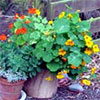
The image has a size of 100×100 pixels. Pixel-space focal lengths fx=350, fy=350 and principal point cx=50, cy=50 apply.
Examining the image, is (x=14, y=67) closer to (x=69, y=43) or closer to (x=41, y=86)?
(x=41, y=86)

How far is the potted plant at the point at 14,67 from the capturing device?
3430mm

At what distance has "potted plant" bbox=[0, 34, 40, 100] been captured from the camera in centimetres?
343

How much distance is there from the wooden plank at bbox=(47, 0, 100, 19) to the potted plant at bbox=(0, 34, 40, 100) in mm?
1149

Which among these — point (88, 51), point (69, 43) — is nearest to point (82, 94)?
point (88, 51)

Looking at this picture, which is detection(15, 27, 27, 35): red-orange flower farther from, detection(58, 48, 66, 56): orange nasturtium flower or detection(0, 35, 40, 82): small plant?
detection(58, 48, 66, 56): orange nasturtium flower

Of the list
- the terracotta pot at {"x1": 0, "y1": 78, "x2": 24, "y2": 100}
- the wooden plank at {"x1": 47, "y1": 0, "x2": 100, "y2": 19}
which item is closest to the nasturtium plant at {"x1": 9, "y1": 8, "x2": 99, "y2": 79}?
the terracotta pot at {"x1": 0, "y1": 78, "x2": 24, "y2": 100}

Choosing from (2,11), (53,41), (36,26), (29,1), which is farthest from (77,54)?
(2,11)

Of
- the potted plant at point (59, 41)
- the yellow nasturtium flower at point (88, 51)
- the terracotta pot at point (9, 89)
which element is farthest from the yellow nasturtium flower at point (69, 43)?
the terracotta pot at point (9, 89)

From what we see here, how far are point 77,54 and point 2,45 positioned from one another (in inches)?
31.0

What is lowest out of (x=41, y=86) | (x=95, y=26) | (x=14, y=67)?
(x=41, y=86)

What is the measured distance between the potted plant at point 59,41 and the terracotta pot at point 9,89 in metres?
0.32

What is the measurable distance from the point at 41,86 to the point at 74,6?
1.63m

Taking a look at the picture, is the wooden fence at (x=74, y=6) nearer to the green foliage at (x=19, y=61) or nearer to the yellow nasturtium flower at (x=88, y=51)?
the green foliage at (x=19, y=61)

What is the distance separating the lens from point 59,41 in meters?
3.35
